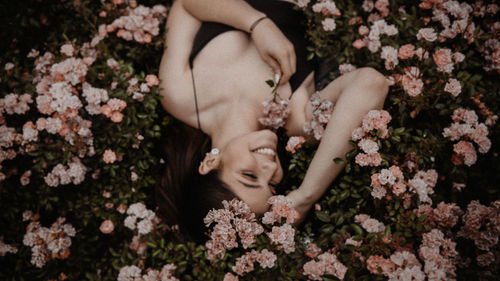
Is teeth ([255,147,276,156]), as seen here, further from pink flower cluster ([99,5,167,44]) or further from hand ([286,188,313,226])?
pink flower cluster ([99,5,167,44])

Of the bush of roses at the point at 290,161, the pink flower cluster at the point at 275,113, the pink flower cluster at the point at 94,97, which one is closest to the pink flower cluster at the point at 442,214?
the bush of roses at the point at 290,161

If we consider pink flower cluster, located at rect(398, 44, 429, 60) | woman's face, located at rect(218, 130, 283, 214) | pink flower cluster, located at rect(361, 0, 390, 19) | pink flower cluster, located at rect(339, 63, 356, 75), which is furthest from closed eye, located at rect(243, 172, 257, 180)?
pink flower cluster, located at rect(361, 0, 390, 19)

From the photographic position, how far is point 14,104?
239cm

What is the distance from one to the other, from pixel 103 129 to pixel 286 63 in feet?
4.82

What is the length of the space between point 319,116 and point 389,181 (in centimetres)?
63

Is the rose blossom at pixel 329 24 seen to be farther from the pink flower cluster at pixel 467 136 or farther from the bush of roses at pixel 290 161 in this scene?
the pink flower cluster at pixel 467 136

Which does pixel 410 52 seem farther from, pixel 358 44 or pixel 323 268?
pixel 323 268

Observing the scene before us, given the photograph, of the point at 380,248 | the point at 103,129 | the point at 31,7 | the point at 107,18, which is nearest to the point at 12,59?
the point at 31,7

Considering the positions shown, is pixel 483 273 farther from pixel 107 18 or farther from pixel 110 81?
pixel 107 18

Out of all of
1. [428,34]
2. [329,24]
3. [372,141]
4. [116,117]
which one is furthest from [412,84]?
[116,117]

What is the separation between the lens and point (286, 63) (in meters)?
2.31

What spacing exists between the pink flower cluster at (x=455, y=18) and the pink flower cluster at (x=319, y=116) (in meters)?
0.92

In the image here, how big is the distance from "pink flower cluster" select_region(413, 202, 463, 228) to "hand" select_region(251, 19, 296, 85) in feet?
4.03

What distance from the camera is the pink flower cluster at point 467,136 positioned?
6.17 ft
